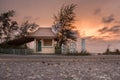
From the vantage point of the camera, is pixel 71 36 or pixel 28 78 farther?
pixel 71 36

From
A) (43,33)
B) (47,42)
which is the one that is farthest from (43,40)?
(43,33)

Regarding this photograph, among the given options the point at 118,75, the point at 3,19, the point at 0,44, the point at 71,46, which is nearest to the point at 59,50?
the point at 71,46

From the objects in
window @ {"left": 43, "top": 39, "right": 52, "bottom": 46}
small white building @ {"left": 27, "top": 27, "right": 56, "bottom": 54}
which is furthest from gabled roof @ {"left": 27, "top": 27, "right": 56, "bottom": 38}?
window @ {"left": 43, "top": 39, "right": 52, "bottom": 46}

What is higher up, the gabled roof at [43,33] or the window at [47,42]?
the gabled roof at [43,33]

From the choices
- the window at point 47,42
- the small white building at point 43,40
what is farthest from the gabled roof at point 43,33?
the window at point 47,42

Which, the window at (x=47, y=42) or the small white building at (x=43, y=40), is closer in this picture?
the small white building at (x=43, y=40)

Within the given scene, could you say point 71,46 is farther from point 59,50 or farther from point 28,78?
point 28,78

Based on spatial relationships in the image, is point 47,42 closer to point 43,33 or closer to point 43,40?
point 43,40

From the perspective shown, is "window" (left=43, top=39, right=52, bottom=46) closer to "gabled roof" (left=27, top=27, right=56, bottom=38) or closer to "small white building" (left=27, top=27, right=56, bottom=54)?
"small white building" (left=27, top=27, right=56, bottom=54)

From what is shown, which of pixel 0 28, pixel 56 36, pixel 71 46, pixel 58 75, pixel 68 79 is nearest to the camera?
pixel 68 79

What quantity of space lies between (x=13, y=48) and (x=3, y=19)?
26.8ft

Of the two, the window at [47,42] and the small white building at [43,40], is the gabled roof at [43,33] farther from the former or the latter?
the window at [47,42]

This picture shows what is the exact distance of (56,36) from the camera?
41875 mm

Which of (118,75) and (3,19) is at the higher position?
(3,19)
